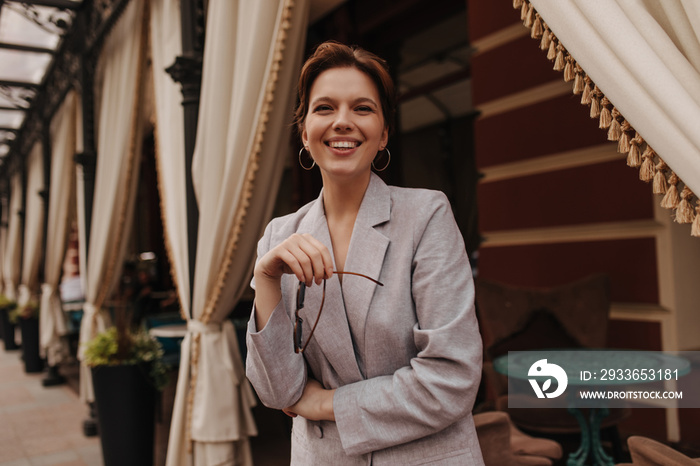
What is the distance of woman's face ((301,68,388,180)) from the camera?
109 centimetres

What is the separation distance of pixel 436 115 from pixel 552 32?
5.21m

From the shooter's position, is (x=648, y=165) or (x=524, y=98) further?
(x=524, y=98)

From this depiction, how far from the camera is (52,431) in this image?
16.3 ft

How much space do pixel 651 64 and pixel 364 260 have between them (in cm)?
63

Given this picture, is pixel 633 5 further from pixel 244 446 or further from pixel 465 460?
pixel 244 446

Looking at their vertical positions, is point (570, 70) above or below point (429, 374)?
above

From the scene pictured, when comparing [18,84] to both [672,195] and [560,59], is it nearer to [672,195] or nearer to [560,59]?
[560,59]

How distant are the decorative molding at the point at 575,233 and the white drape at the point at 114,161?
3004mm

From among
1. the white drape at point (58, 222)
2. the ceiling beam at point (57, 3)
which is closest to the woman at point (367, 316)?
the ceiling beam at point (57, 3)

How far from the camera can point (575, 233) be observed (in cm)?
396

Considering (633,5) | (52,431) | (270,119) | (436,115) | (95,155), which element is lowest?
(52,431)

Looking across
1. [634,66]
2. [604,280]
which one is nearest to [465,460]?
[634,66]
